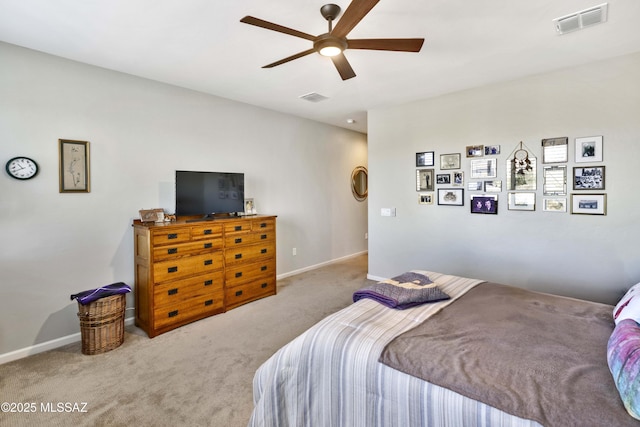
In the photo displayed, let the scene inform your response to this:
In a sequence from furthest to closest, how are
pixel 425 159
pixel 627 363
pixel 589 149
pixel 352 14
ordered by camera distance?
pixel 425 159, pixel 589 149, pixel 352 14, pixel 627 363

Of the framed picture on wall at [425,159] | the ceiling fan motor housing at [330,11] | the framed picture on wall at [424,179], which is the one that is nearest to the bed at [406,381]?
the ceiling fan motor housing at [330,11]

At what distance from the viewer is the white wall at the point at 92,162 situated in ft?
8.66

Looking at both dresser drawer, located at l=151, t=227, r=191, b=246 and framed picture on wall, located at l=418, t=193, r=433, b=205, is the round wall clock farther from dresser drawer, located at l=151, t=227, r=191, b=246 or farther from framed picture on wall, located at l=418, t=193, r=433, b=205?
framed picture on wall, located at l=418, t=193, r=433, b=205

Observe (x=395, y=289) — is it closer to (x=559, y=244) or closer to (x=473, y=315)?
(x=473, y=315)

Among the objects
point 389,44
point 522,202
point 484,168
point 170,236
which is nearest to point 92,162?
point 170,236

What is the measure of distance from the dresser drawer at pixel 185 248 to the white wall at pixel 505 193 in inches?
95.0

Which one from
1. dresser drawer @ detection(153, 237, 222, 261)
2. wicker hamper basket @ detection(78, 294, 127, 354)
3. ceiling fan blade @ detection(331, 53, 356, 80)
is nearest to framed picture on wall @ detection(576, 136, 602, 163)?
ceiling fan blade @ detection(331, 53, 356, 80)

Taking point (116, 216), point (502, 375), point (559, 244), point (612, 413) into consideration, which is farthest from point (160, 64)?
point (559, 244)

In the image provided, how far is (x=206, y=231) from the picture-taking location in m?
3.39

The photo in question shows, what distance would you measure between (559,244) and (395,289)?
7.89ft

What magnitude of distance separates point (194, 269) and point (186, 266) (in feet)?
0.34

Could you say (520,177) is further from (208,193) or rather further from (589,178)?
(208,193)

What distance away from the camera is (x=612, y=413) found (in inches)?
39.2

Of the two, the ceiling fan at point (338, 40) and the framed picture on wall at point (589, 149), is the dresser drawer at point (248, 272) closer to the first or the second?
the ceiling fan at point (338, 40)
